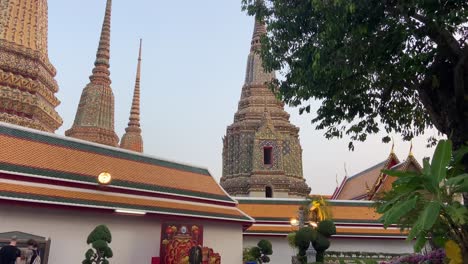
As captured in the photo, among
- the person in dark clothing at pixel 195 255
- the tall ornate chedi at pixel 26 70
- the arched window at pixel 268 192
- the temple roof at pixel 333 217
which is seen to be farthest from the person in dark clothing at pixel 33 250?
the arched window at pixel 268 192

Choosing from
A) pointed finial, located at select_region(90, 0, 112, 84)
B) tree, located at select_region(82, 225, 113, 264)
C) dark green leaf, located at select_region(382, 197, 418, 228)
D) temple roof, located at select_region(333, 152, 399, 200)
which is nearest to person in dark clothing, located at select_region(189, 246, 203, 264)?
tree, located at select_region(82, 225, 113, 264)

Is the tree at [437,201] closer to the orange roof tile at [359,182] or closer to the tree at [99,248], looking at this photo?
the tree at [99,248]

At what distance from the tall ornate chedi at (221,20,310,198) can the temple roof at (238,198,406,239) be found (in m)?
8.58

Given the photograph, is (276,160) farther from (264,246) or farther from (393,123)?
(393,123)

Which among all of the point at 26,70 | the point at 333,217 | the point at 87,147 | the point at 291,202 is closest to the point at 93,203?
the point at 87,147

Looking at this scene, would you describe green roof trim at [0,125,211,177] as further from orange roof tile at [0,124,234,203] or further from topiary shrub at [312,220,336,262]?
topiary shrub at [312,220,336,262]

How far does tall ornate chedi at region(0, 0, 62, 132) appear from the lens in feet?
58.9

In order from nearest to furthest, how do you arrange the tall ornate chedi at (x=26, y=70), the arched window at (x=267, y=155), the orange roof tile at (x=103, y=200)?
the orange roof tile at (x=103, y=200), the tall ornate chedi at (x=26, y=70), the arched window at (x=267, y=155)

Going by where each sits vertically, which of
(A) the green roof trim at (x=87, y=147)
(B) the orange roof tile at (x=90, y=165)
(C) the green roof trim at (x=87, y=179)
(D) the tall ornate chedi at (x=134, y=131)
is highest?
(D) the tall ornate chedi at (x=134, y=131)

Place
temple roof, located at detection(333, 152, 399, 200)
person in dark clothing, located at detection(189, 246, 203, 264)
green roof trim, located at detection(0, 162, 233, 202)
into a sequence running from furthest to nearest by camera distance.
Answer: temple roof, located at detection(333, 152, 399, 200), person in dark clothing, located at detection(189, 246, 203, 264), green roof trim, located at detection(0, 162, 233, 202)

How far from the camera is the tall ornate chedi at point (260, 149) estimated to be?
105ft

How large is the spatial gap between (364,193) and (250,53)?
17.9 metres

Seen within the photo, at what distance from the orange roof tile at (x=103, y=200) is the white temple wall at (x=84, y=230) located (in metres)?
0.42

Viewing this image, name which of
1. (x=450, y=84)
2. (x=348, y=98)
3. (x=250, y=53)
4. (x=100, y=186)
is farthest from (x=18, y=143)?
(x=250, y=53)
